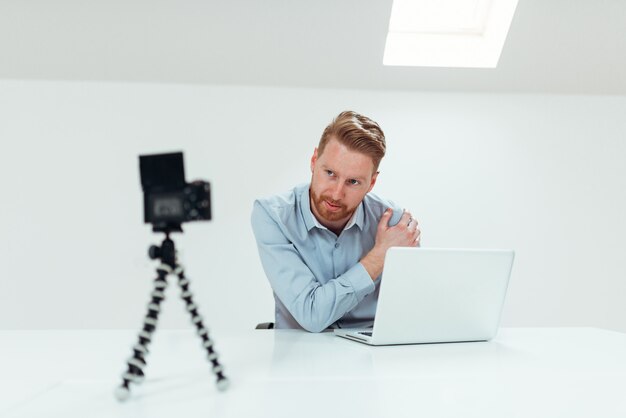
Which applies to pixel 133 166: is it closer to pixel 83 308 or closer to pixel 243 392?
pixel 83 308

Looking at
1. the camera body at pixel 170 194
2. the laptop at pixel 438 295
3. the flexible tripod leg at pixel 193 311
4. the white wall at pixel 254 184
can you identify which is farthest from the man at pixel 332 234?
the white wall at pixel 254 184

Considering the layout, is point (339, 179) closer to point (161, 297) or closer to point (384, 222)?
point (384, 222)

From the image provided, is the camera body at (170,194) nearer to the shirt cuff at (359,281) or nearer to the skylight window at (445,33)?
the shirt cuff at (359,281)

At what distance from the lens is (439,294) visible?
4.72 feet

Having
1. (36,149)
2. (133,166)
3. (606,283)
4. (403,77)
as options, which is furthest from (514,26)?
(36,149)

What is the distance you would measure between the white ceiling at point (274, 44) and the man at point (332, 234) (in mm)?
1472

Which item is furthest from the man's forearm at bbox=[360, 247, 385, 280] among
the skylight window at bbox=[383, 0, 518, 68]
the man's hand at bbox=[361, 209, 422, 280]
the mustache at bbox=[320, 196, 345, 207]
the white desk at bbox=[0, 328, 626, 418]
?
the skylight window at bbox=[383, 0, 518, 68]

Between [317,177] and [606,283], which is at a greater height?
[317,177]

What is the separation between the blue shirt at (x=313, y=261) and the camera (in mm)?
Result: 1714

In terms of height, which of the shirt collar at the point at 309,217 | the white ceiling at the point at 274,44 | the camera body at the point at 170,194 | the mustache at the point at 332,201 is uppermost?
the white ceiling at the point at 274,44

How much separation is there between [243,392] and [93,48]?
Result: 9.66 feet

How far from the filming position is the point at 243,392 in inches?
33.1

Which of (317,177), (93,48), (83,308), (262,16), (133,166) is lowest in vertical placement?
(83,308)

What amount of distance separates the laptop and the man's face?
0.51 m
